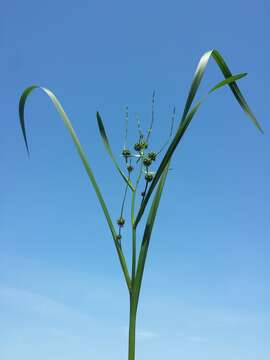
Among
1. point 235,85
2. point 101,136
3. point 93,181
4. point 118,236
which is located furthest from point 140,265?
point 235,85

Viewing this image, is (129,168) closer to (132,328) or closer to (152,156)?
(152,156)

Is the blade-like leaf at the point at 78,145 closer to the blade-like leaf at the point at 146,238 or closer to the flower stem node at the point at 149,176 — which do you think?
the blade-like leaf at the point at 146,238

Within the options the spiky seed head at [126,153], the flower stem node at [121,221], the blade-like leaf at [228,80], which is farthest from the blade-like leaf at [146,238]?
the blade-like leaf at [228,80]

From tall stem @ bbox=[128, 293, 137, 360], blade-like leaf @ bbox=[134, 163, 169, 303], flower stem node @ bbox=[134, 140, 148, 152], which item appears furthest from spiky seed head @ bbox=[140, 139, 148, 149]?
tall stem @ bbox=[128, 293, 137, 360]

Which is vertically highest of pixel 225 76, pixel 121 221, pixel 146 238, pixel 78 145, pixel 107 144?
pixel 225 76

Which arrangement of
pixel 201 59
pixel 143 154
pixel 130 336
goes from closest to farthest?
pixel 130 336
pixel 201 59
pixel 143 154

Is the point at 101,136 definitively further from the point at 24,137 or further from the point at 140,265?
the point at 140,265

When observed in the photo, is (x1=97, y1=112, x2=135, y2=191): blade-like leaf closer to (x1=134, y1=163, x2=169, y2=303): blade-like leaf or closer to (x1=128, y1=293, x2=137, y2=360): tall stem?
(x1=134, y1=163, x2=169, y2=303): blade-like leaf

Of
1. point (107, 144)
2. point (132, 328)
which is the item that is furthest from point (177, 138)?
point (132, 328)
